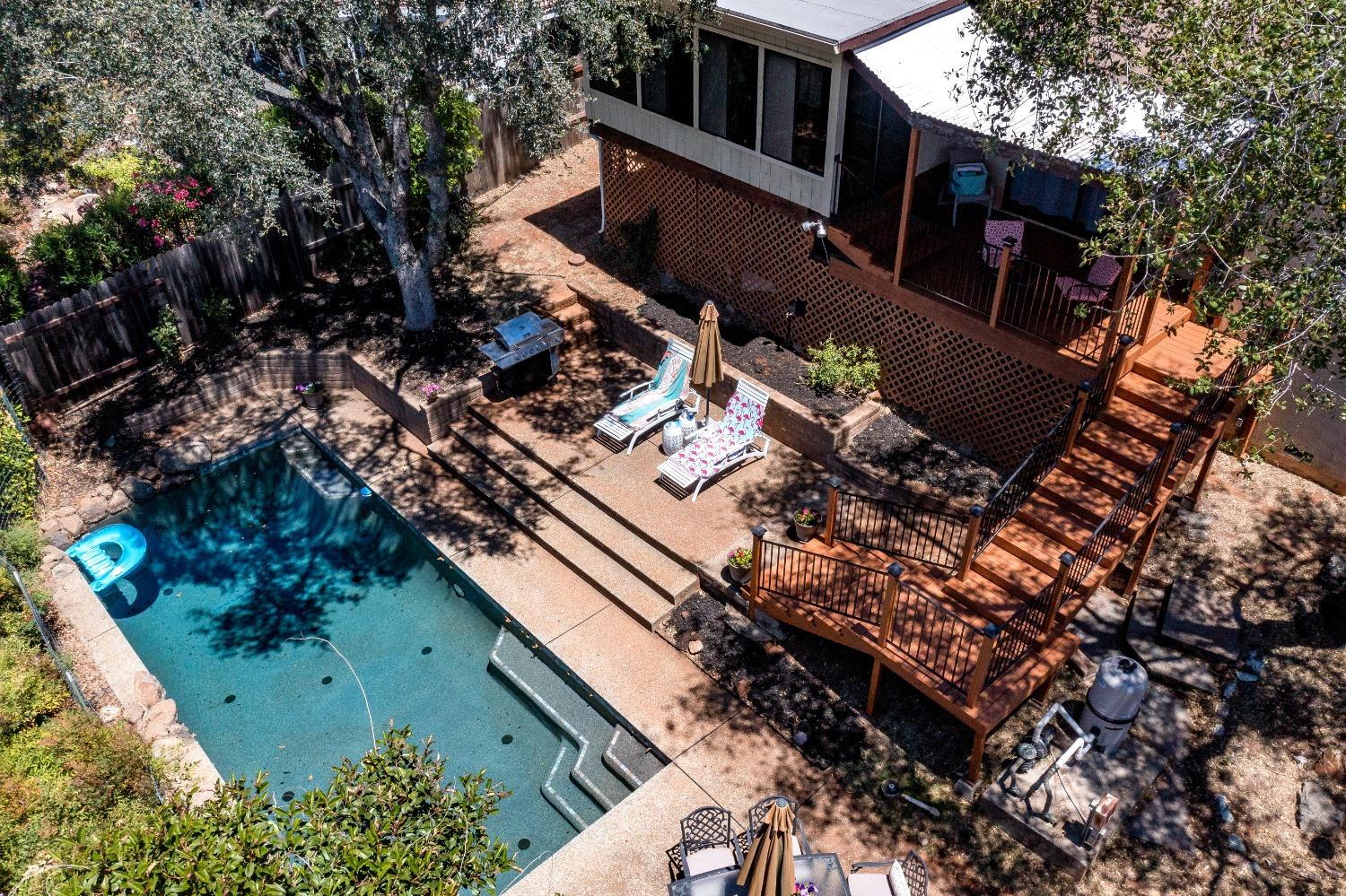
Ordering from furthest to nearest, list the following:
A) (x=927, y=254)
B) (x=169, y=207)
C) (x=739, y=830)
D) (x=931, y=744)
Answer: (x=169, y=207), (x=927, y=254), (x=931, y=744), (x=739, y=830)

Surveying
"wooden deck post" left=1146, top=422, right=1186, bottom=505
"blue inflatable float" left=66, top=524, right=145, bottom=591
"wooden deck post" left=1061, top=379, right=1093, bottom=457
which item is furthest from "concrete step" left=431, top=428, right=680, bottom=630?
"wooden deck post" left=1146, top=422, right=1186, bottom=505

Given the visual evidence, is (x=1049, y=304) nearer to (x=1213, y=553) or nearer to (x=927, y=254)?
(x=927, y=254)

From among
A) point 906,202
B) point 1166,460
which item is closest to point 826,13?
point 906,202

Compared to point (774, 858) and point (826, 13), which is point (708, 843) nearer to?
point (774, 858)

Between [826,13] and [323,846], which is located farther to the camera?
[826,13]

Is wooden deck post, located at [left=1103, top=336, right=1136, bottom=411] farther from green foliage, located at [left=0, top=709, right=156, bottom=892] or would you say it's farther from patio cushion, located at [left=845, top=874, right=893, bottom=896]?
green foliage, located at [left=0, top=709, right=156, bottom=892]

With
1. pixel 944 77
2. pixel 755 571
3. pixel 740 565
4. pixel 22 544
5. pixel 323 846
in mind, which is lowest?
pixel 22 544

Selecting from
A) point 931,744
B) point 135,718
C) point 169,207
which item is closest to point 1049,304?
point 931,744
